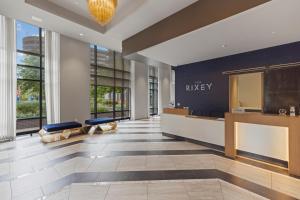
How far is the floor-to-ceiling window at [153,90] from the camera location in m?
14.5

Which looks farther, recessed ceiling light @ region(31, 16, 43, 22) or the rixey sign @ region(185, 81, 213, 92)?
the rixey sign @ region(185, 81, 213, 92)

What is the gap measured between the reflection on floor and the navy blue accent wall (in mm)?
2164

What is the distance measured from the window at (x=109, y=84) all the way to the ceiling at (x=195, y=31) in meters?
3.12

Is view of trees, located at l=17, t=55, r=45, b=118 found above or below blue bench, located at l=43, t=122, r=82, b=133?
above

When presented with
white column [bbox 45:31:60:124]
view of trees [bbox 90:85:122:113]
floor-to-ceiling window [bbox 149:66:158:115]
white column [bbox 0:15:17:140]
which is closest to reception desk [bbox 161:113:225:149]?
view of trees [bbox 90:85:122:113]

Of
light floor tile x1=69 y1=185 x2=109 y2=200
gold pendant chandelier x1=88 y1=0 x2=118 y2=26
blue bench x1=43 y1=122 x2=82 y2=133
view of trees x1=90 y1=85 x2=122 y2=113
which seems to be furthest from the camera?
view of trees x1=90 y1=85 x2=122 y2=113

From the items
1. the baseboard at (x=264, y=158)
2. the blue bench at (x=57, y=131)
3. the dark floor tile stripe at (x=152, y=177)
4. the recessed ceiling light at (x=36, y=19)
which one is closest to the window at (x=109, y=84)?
the blue bench at (x=57, y=131)

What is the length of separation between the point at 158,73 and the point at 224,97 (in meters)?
8.73

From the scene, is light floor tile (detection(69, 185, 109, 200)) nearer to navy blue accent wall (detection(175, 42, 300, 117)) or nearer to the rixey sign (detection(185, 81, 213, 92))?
navy blue accent wall (detection(175, 42, 300, 117))

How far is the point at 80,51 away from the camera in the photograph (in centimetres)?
845

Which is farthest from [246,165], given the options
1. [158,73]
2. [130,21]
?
[158,73]

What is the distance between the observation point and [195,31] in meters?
4.22

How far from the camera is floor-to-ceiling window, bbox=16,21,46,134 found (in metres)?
6.75

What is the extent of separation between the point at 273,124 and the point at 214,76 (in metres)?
3.30
